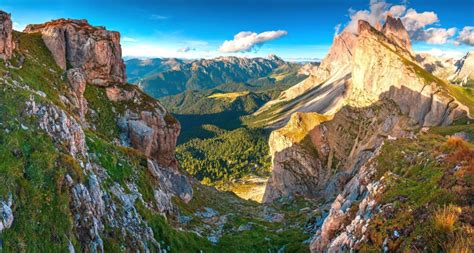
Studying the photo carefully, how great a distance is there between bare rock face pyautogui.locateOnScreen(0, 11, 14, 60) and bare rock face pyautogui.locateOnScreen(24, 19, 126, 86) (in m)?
15.6

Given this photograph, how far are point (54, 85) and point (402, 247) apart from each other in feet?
180

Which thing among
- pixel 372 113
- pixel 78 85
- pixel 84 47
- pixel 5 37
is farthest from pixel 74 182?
pixel 372 113

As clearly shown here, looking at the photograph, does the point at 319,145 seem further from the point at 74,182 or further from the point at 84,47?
the point at 74,182

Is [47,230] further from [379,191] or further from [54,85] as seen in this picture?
[54,85]

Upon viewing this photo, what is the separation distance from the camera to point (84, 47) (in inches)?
2751

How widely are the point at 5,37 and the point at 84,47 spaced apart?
22984 millimetres

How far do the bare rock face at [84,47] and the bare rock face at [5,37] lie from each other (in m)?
15.6

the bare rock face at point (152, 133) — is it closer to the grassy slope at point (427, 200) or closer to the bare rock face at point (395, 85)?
the grassy slope at point (427, 200)

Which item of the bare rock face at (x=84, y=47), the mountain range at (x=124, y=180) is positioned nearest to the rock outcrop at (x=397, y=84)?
the mountain range at (x=124, y=180)

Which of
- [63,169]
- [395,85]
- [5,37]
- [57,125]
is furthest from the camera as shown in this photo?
[395,85]

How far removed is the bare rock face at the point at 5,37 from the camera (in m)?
46.0

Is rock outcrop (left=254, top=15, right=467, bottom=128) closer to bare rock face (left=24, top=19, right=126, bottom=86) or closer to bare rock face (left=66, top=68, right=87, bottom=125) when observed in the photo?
bare rock face (left=24, top=19, right=126, bottom=86)

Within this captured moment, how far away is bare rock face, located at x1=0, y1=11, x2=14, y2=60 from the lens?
46.0 meters

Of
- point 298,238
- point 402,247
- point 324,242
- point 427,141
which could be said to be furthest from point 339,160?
point 402,247
